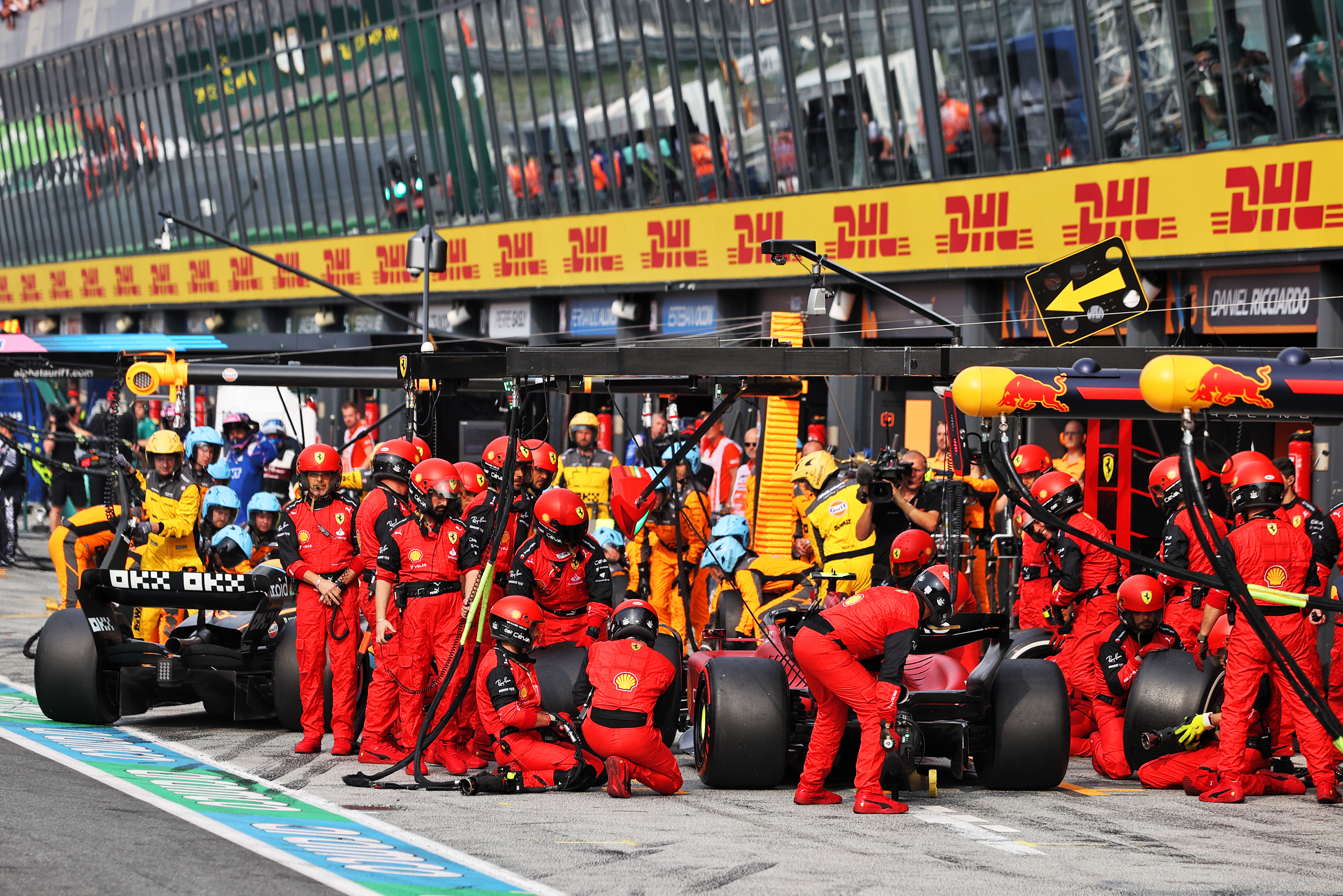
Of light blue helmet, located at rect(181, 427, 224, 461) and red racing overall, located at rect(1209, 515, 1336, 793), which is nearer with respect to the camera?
red racing overall, located at rect(1209, 515, 1336, 793)

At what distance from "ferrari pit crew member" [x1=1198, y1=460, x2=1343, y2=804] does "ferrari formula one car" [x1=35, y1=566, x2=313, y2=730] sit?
18.7ft

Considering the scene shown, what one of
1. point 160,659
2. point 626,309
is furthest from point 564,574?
point 626,309

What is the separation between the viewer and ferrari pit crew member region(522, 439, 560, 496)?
37.4 ft

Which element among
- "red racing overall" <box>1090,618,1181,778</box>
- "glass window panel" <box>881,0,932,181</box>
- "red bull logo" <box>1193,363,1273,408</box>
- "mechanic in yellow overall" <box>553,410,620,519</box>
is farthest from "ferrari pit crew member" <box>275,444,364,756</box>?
"glass window panel" <box>881,0,932,181</box>

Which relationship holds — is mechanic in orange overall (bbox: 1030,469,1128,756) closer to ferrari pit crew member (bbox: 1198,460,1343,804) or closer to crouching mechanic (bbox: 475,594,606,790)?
ferrari pit crew member (bbox: 1198,460,1343,804)

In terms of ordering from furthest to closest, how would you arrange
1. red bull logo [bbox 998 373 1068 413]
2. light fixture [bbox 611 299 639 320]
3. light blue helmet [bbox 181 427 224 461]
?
light fixture [bbox 611 299 639 320]
light blue helmet [bbox 181 427 224 461]
red bull logo [bbox 998 373 1068 413]

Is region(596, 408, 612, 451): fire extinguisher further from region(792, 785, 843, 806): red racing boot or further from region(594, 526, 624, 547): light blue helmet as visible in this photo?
region(792, 785, 843, 806): red racing boot

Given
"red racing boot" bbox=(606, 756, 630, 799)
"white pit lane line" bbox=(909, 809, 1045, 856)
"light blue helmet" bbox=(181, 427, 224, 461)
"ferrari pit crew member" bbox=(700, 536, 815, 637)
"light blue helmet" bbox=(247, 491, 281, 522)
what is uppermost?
"light blue helmet" bbox=(181, 427, 224, 461)

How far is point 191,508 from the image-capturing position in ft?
40.9

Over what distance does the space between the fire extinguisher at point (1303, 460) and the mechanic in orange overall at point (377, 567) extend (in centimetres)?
1040

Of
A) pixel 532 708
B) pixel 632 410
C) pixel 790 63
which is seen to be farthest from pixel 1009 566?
pixel 632 410

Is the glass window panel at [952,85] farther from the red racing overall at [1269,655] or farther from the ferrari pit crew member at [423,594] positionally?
the ferrari pit crew member at [423,594]

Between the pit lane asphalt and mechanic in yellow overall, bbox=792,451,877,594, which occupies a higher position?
mechanic in yellow overall, bbox=792,451,877,594

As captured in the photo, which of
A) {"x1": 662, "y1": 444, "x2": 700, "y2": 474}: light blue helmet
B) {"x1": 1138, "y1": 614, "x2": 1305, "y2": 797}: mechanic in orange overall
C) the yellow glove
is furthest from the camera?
{"x1": 662, "y1": 444, "x2": 700, "y2": 474}: light blue helmet
